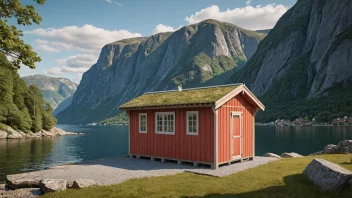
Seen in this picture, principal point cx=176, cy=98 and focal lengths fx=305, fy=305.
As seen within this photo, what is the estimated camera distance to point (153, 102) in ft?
71.9

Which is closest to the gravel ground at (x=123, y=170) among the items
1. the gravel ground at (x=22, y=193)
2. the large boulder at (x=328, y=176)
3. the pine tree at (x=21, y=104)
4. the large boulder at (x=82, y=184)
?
the large boulder at (x=82, y=184)

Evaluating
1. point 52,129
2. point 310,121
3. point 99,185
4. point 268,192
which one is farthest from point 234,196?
point 310,121

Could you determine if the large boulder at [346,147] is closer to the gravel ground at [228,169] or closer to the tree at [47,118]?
the gravel ground at [228,169]

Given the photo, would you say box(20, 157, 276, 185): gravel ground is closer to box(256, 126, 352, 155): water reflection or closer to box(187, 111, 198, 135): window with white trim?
box(187, 111, 198, 135): window with white trim

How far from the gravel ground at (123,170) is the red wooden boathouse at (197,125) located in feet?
2.68

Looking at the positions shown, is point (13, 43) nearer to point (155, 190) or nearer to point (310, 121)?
point (155, 190)

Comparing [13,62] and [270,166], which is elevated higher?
[13,62]

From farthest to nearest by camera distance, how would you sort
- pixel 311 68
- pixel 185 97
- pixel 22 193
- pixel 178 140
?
pixel 311 68, pixel 185 97, pixel 178 140, pixel 22 193

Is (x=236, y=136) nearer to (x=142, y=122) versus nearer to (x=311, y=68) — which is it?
(x=142, y=122)

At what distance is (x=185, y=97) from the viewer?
67.6 feet

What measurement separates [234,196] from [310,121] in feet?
380

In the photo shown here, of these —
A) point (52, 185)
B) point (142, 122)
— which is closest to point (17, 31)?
point (52, 185)

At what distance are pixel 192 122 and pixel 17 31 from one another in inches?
439

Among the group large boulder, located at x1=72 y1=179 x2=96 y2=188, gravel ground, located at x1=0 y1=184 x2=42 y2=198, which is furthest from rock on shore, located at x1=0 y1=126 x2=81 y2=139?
large boulder, located at x1=72 y1=179 x2=96 y2=188
